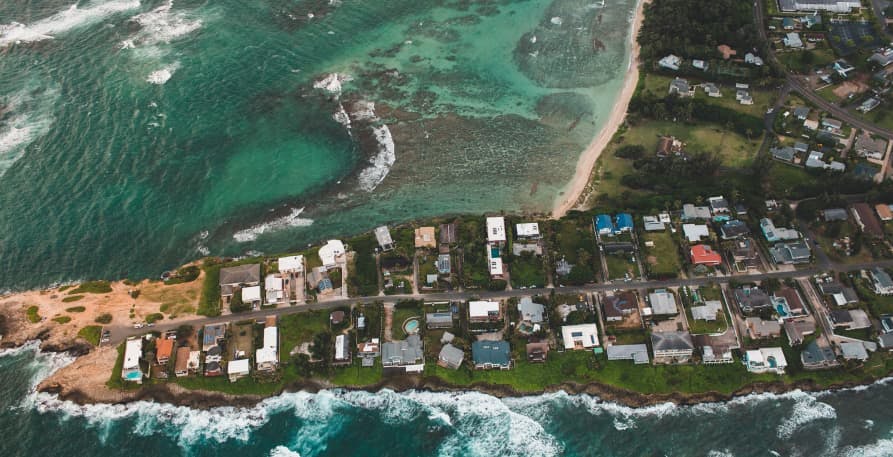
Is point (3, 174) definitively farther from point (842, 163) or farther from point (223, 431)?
point (842, 163)

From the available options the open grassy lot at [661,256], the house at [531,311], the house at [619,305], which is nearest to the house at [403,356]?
the house at [531,311]

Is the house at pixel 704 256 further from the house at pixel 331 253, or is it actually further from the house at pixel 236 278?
the house at pixel 236 278

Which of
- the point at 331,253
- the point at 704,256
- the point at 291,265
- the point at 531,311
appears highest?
the point at 704,256

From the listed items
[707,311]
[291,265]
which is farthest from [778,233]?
[291,265]

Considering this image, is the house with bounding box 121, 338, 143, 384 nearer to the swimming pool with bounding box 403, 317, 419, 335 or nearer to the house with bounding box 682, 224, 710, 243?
the swimming pool with bounding box 403, 317, 419, 335

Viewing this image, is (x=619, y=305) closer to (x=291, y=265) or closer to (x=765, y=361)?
(x=765, y=361)

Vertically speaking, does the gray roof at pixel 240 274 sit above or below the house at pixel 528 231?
below
